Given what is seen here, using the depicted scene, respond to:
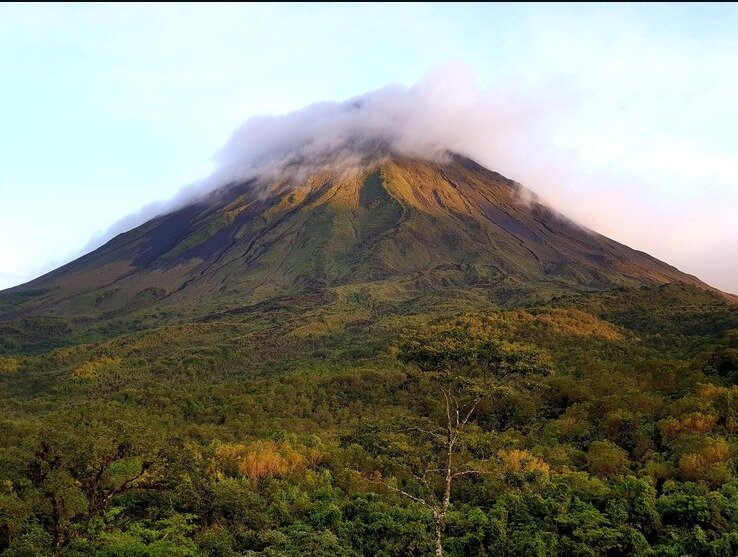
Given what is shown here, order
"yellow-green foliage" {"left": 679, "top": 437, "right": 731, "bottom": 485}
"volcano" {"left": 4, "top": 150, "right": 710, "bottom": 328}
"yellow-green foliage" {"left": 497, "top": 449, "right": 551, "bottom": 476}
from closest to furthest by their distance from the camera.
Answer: "yellow-green foliage" {"left": 679, "top": 437, "right": 731, "bottom": 485}
"yellow-green foliage" {"left": 497, "top": 449, "right": 551, "bottom": 476}
"volcano" {"left": 4, "top": 150, "right": 710, "bottom": 328}

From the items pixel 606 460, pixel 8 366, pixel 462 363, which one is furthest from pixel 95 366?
pixel 462 363

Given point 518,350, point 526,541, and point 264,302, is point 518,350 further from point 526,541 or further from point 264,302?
point 264,302

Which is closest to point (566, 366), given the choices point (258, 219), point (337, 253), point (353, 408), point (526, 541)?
point (353, 408)

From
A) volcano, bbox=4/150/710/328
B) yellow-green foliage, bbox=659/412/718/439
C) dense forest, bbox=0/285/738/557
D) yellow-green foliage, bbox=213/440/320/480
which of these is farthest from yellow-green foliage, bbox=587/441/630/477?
volcano, bbox=4/150/710/328

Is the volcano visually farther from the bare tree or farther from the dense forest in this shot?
the bare tree

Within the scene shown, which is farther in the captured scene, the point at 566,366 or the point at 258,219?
the point at 258,219

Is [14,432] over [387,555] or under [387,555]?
over
